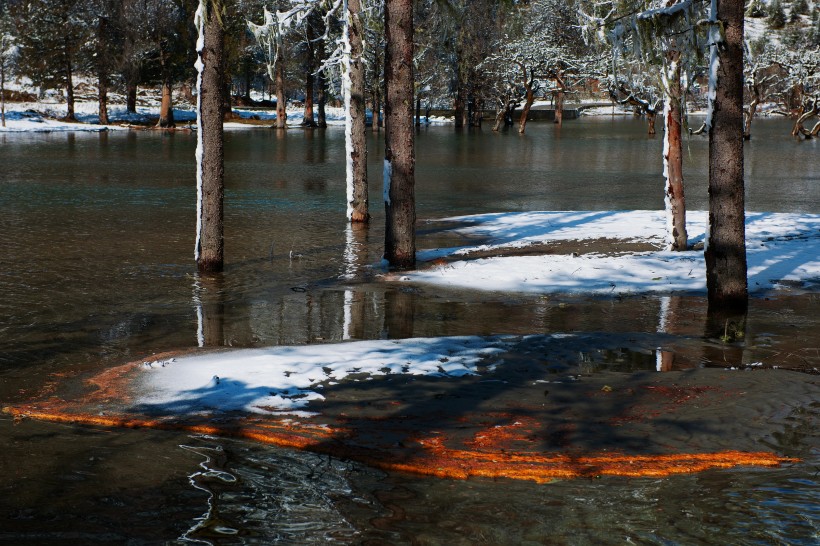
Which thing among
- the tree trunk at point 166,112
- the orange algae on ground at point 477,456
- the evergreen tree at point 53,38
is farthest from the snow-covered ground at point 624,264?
the evergreen tree at point 53,38

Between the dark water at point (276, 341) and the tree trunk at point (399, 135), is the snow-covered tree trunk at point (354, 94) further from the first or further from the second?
the tree trunk at point (399, 135)

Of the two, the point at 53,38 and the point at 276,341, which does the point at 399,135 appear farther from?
the point at 53,38

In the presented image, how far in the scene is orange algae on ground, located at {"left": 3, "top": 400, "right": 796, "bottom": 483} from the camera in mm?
5957

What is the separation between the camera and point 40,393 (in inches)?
318

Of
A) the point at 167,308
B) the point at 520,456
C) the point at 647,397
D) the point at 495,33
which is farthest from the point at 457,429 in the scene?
the point at 495,33

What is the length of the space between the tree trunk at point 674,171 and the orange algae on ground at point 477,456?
30.2 ft

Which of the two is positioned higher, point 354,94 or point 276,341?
point 354,94

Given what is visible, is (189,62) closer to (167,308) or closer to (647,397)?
(167,308)

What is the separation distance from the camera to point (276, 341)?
10414 mm

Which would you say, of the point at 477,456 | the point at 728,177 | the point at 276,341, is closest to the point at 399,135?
the point at 276,341

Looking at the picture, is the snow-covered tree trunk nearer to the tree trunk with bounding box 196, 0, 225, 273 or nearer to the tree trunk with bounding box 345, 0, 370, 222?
the tree trunk with bounding box 345, 0, 370, 222

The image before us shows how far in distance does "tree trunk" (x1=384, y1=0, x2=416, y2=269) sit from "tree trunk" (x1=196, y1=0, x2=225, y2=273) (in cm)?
264

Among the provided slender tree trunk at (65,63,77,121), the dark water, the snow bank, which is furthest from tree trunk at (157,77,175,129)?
the snow bank

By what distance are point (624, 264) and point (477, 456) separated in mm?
9132
